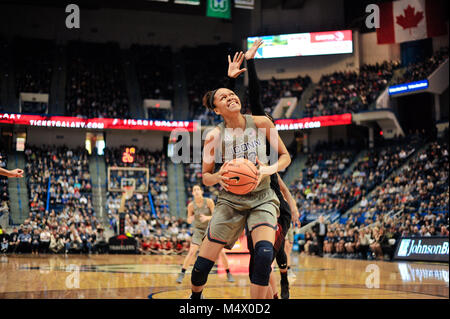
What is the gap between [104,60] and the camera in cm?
3697

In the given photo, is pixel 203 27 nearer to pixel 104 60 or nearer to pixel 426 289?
pixel 104 60

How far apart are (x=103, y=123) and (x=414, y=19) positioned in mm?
19392

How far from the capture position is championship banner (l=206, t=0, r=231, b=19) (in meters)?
30.6

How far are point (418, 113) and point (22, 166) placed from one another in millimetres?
23471

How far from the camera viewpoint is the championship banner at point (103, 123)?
29328 mm

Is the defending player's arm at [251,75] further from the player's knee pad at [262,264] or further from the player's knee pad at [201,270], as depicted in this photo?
the player's knee pad at [201,270]

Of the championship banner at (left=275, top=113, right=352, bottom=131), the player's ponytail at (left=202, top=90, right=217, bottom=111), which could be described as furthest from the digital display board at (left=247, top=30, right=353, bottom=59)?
the player's ponytail at (left=202, top=90, right=217, bottom=111)

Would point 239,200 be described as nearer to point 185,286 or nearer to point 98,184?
point 185,286

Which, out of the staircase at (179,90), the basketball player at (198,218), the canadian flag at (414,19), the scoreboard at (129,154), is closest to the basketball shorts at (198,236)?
the basketball player at (198,218)

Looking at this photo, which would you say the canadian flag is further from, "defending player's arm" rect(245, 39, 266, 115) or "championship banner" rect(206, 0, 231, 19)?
"defending player's arm" rect(245, 39, 266, 115)

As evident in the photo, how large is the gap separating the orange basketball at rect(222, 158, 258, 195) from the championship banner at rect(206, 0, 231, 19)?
27285mm
